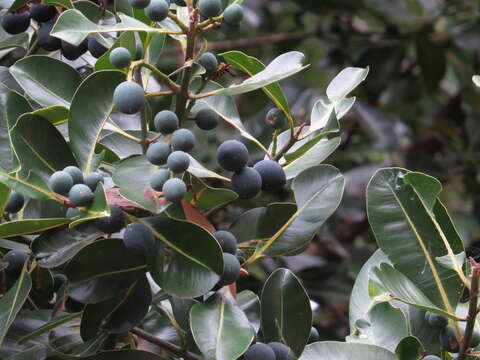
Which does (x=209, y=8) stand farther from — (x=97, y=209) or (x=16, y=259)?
(x=16, y=259)

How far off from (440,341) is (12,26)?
2.06ft

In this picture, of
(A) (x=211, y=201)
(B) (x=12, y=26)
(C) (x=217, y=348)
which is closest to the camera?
(C) (x=217, y=348)

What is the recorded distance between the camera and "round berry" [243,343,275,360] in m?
0.77

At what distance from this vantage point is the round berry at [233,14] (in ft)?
2.61

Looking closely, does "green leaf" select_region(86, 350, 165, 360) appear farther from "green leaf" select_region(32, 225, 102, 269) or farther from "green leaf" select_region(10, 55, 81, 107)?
"green leaf" select_region(10, 55, 81, 107)

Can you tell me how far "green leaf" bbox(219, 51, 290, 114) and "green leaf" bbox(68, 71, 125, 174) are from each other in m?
0.13

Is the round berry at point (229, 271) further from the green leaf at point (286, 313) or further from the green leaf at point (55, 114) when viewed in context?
the green leaf at point (55, 114)

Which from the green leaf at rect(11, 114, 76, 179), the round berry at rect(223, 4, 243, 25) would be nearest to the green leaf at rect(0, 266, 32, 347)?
the green leaf at rect(11, 114, 76, 179)

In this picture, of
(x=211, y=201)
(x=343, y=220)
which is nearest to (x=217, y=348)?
(x=211, y=201)

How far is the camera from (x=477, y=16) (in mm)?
2553

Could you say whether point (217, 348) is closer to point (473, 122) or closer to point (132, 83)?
point (132, 83)

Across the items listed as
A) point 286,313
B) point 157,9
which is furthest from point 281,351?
point 157,9

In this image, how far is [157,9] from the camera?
77 cm

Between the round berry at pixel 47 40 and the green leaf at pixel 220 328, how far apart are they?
0.39 metres
